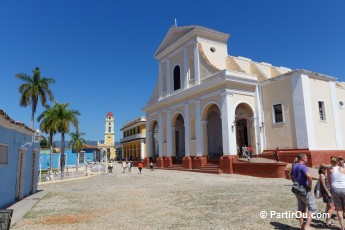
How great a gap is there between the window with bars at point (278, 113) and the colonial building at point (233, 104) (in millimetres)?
69

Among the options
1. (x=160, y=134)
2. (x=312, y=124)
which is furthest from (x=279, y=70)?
(x=160, y=134)

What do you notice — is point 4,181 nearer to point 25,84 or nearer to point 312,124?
point 312,124

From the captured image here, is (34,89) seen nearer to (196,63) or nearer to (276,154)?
(196,63)

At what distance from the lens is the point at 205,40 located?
25.3m

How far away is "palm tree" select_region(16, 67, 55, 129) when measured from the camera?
103ft

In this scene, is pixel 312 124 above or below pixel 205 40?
below

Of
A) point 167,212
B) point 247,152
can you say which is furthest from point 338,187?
point 247,152

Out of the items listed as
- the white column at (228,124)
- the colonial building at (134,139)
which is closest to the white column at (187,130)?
the white column at (228,124)

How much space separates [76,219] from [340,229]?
228 inches

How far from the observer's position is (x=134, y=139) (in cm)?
5022

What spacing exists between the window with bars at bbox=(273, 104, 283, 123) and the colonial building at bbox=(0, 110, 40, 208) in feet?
50.9

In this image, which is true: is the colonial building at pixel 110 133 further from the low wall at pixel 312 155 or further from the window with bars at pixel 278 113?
the low wall at pixel 312 155

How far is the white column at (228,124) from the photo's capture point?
20.0m

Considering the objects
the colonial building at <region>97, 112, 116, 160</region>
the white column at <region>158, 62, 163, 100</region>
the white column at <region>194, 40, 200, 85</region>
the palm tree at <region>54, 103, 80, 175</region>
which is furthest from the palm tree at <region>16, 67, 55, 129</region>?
the colonial building at <region>97, 112, 116, 160</region>
